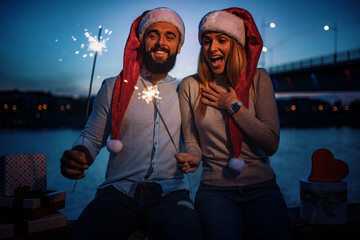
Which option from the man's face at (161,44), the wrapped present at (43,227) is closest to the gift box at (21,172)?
the wrapped present at (43,227)

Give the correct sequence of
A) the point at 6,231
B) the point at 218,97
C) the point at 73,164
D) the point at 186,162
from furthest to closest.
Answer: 1. the point at 218,97
2. the point at 186,162
3. the point at 73,164
4. the point at 6,231

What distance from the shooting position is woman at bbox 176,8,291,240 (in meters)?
1.85

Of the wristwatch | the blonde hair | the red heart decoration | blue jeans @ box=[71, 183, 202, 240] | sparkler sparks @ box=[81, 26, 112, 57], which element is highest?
sparkler sparks @ box=[81, 26, 112, 57]

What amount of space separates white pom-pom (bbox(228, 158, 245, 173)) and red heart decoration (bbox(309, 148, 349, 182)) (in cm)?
79

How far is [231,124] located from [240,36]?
2.25 feet

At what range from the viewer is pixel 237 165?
187 cm

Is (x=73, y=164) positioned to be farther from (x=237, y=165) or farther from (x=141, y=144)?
(x=237, y=165)

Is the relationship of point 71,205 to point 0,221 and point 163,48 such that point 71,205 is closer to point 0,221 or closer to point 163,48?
point 0,221

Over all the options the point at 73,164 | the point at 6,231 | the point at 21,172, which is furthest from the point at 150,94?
the point at 6,231

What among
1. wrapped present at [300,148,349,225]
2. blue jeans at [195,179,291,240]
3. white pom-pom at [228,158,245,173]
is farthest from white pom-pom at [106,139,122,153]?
wrapped present at [300,148,349,225]

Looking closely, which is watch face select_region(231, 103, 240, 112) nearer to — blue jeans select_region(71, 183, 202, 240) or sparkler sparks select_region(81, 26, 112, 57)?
blue jeans select_region(71, 183, 202, 240)

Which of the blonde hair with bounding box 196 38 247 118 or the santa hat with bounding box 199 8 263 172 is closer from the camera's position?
the santa hat with bounding box 199 8 263 172

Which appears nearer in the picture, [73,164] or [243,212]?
[73,164]

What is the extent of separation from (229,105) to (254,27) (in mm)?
699
